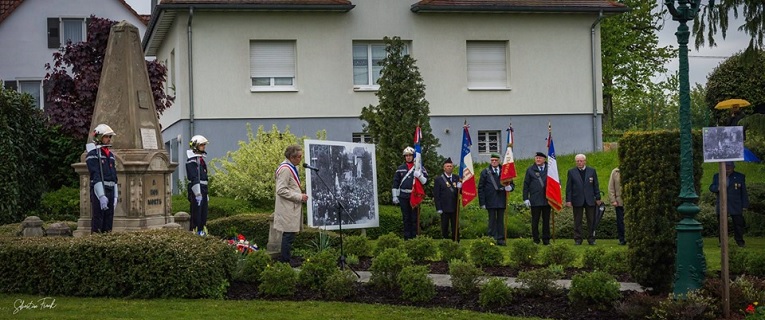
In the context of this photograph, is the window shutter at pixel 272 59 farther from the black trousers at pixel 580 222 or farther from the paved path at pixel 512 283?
the paved path at pixel 512 283

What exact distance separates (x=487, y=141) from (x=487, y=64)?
7.50ft

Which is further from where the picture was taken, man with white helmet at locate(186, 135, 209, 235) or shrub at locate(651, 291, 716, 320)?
man with white helmet at locate(186, 135, 209, 235)

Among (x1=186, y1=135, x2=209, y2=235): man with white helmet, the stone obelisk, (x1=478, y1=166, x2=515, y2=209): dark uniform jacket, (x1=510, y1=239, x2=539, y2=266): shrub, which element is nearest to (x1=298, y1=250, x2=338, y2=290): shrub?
(x1=510, y1=239, x2=539, y2=266): shrub

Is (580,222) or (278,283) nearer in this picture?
(278,283)

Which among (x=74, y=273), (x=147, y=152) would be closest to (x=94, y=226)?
(x=147, y=152)

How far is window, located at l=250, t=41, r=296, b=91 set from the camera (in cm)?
3019

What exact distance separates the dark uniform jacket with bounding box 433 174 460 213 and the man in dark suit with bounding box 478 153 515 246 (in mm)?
527

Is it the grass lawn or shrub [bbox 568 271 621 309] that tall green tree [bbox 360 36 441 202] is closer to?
the grass lawn

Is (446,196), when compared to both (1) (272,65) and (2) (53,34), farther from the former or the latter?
(2) (53,34)

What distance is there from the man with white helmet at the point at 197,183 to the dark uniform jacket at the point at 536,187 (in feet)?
21.0

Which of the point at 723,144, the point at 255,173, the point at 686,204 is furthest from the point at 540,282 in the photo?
the point at 255,173

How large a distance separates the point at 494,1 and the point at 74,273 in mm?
20366

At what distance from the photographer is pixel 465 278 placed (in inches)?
493

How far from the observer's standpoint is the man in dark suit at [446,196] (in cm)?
2094
